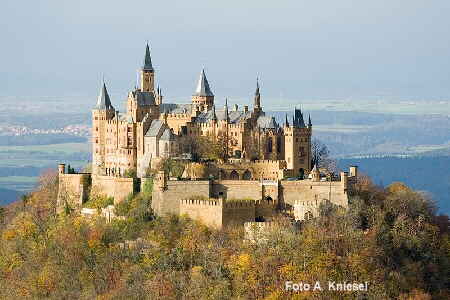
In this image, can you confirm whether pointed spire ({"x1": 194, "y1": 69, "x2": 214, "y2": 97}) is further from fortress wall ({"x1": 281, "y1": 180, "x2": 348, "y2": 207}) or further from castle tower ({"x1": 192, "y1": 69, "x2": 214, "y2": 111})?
fortress wall ({"x1": 281, "y1": 180, "x2": 348, "y2": 207})

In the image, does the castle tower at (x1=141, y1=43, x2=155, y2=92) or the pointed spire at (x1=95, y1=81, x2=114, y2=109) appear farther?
the castle tower at (x1=141, y1=43, x2=155, y2=92)

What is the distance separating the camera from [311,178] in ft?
212

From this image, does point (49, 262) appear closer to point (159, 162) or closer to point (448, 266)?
point (159, 162)

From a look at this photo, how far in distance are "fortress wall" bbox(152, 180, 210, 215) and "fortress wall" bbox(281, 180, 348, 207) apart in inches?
152

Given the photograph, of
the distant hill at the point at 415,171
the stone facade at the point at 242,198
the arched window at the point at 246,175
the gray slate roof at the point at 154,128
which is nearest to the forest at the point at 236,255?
the stone facade at the point at 242,198

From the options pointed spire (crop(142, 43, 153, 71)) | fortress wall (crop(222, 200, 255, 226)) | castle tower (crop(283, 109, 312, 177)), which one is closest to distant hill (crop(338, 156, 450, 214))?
pointed spire (crop(142, 43, 153, 71))

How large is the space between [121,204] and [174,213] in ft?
13.0

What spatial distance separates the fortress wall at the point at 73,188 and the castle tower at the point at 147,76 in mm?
6826

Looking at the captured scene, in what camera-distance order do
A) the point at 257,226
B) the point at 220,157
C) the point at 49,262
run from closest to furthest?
the point at 257,226 → the point at 49,262 → the point at 220,157

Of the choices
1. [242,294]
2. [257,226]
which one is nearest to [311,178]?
[257,226]

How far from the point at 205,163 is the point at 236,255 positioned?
1019 cm

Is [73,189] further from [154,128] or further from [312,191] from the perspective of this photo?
[312,191]

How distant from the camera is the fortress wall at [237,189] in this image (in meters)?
64.6

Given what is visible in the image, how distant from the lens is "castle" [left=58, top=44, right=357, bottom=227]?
6372cm
